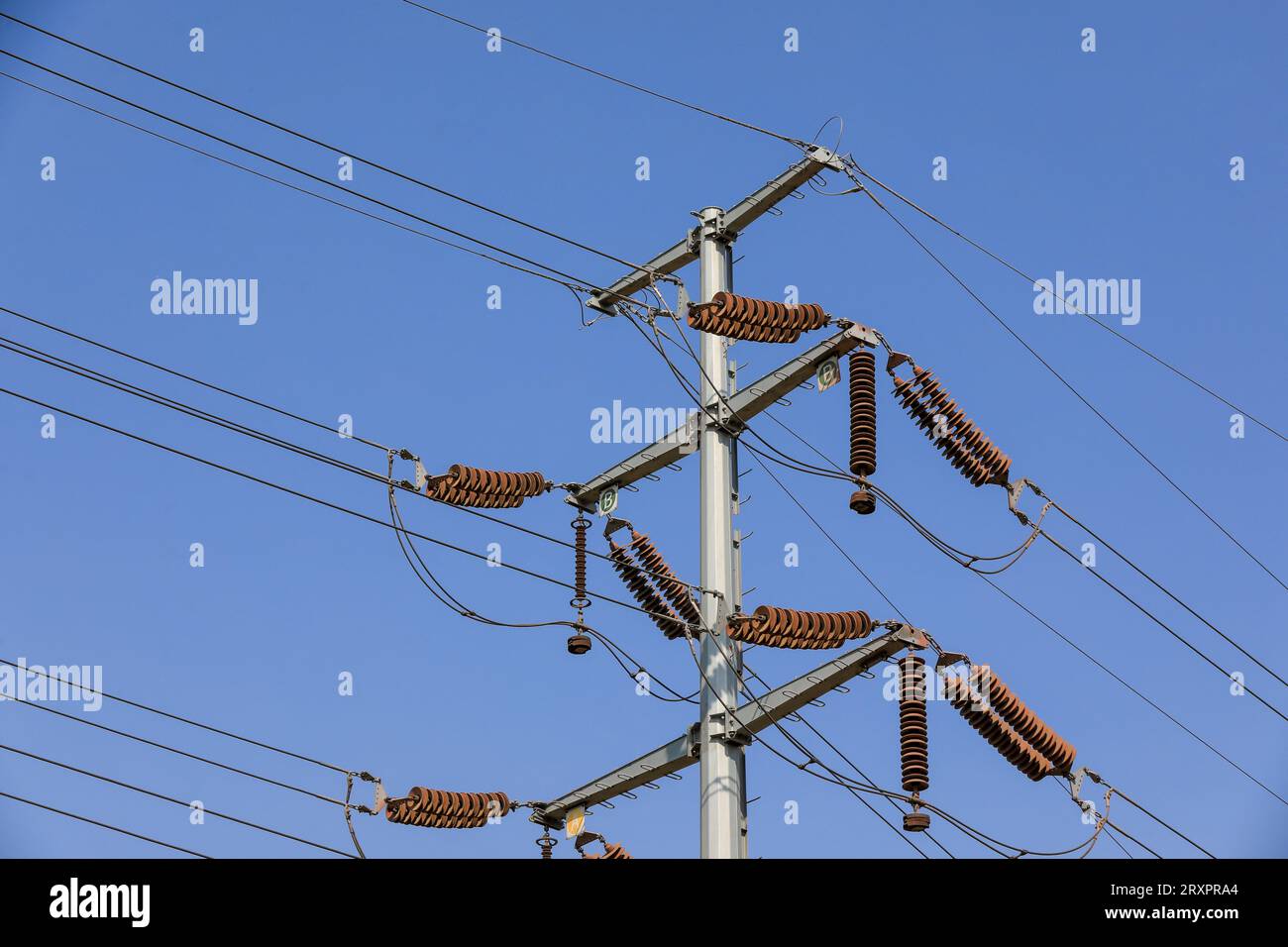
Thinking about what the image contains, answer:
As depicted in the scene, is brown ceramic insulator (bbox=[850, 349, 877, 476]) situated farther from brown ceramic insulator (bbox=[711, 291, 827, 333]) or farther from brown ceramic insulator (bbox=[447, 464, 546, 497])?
brown ceramic insulator (bbox=[447, 464, 546, 497])

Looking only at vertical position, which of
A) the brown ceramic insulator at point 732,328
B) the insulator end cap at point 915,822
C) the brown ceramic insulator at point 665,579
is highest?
the brown ceramic insulator at point 732,328

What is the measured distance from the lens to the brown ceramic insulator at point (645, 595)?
23.9m

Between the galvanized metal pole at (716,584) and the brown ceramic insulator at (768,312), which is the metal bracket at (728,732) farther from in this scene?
the brown ceramic insulator at (768,312)

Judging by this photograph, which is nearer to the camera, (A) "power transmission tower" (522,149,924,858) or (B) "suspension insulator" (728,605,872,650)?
(A) "power transmission tower" (522,149,924,858)

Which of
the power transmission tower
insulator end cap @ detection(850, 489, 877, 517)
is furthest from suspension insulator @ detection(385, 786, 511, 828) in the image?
insulator end cap @ detection(850, 489, 877, 517)

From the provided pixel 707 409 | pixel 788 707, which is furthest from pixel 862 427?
pixel 788 707

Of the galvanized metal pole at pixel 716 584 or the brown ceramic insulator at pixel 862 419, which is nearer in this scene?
the galvanized metal pole at pixel 716 584

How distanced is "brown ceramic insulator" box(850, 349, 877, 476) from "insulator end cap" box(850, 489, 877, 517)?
26 cm

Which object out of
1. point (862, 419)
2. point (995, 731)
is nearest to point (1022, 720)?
point (995, 731)

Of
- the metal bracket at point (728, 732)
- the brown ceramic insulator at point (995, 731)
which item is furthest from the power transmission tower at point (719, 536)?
the brown ceramic insulator at point (995, 731)

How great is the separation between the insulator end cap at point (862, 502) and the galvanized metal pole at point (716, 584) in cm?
133

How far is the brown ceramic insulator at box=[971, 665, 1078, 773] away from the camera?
77.3 feet
